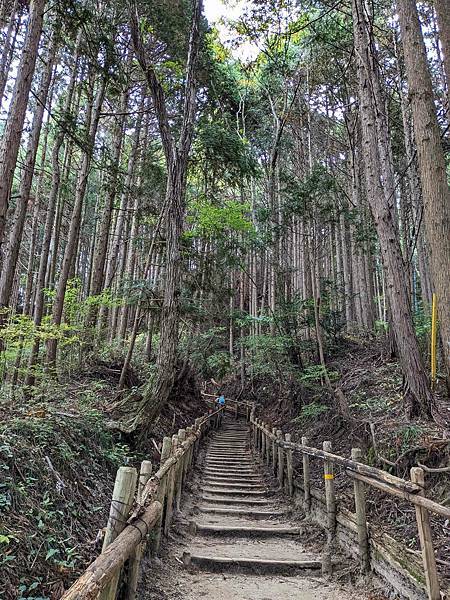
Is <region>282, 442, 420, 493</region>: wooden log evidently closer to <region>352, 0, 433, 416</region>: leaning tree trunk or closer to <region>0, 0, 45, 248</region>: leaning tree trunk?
<region>352, 0, 433, 416</region>: leaning tree trunk

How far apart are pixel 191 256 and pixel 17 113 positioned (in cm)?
654

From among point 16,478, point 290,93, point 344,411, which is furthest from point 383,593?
point 290,93

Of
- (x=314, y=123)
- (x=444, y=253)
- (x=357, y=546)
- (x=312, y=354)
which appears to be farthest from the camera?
(x=314, y=123)

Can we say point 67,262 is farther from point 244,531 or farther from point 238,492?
point 244,531

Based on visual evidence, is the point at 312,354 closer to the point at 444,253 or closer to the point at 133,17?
the point at 444,253

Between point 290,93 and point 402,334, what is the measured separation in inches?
578

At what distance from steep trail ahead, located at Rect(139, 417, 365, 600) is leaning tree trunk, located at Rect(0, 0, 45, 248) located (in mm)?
4467

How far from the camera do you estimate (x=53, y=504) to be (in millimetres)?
3885

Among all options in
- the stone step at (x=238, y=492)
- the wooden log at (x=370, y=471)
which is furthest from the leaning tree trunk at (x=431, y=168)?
the stone step at (x=238, y=492)

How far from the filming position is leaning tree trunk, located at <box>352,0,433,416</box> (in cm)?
579

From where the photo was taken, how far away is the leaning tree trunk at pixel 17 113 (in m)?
5.45

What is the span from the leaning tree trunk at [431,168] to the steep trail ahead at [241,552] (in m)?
2.67

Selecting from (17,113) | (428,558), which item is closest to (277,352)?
(17,113)

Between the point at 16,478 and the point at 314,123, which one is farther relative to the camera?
the point at 314,123
